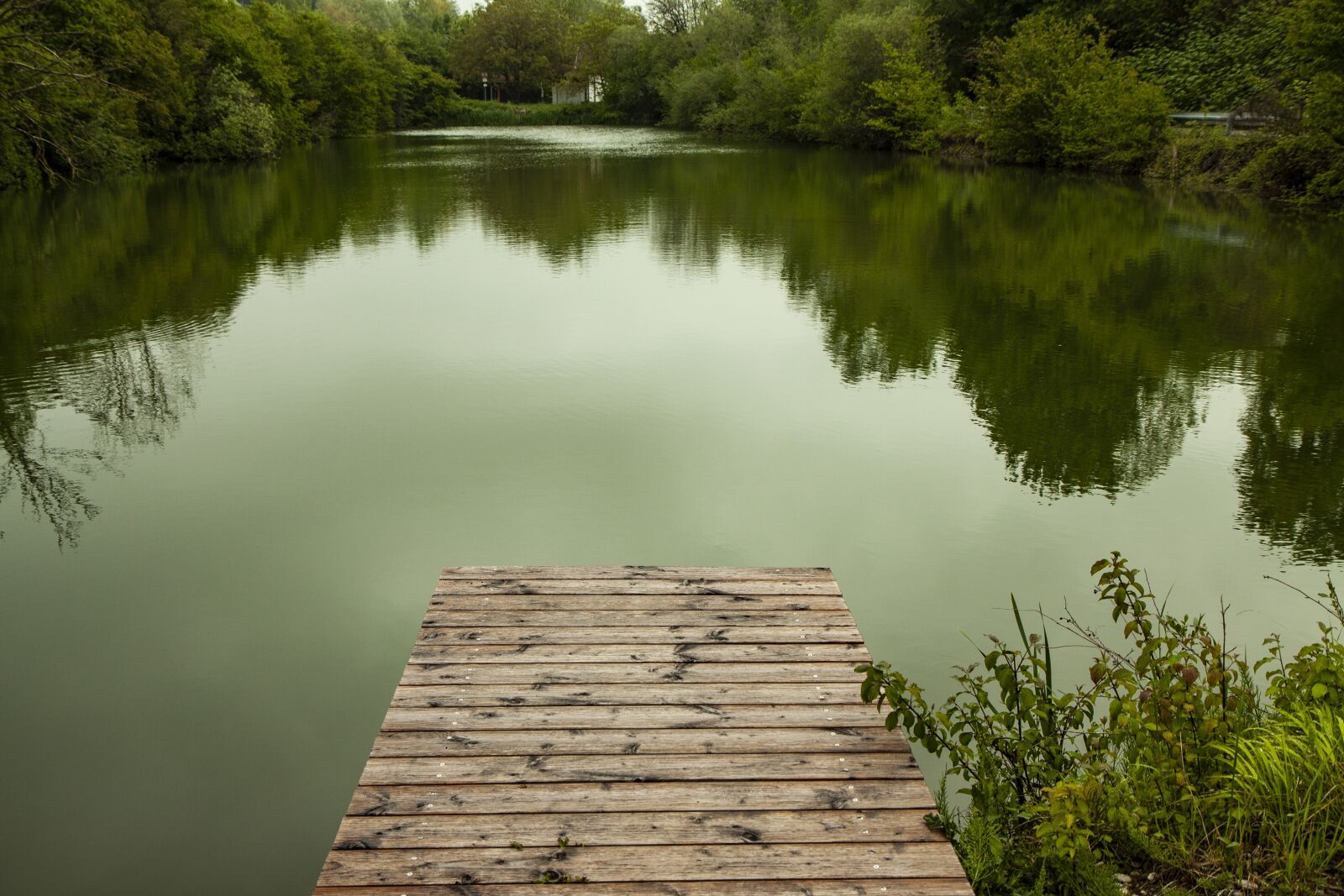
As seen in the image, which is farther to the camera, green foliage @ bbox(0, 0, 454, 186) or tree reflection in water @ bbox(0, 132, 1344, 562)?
green foliage @ bbox(0, 0, 454, 186)

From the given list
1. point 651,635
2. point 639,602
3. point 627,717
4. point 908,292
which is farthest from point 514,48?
point 627,717

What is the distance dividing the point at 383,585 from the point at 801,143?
37.3 metres

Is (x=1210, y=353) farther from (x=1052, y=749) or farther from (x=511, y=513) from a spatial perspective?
(x=1052, y=749)

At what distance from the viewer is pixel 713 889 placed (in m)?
2.40

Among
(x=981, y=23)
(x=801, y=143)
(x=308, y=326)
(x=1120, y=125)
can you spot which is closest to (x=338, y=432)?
(x=308, y=326)

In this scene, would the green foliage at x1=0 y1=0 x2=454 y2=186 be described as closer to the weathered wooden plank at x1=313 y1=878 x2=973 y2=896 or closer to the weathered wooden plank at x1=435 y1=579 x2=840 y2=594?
the weathered wooden plank at x1=435 y1=579 x2=840 y2=594

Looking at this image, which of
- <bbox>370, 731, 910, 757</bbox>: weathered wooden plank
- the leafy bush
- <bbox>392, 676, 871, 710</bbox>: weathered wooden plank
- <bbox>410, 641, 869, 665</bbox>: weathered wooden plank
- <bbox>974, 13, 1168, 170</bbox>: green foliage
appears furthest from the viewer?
the leafy bush

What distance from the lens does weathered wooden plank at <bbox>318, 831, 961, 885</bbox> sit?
242 cm

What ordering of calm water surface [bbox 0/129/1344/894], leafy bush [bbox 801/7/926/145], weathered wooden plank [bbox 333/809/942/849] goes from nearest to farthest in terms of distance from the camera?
weathered wooden plank [bbox 333/809/942/849], calm water surface [bbox 0/129/1344/894], leafy bush [bbox 801/7/926/145]

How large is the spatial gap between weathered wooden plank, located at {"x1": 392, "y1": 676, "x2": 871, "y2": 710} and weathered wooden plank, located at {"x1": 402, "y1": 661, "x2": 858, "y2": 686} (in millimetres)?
31

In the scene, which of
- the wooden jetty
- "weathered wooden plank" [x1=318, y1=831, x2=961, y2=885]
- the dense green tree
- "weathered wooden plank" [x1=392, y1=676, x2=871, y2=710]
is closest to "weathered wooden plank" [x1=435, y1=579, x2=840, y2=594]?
the wooden jetty

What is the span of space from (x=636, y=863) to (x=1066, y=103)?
952 inches

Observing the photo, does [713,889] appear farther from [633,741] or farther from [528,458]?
[528,458]

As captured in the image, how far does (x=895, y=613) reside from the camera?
4.50 meters
